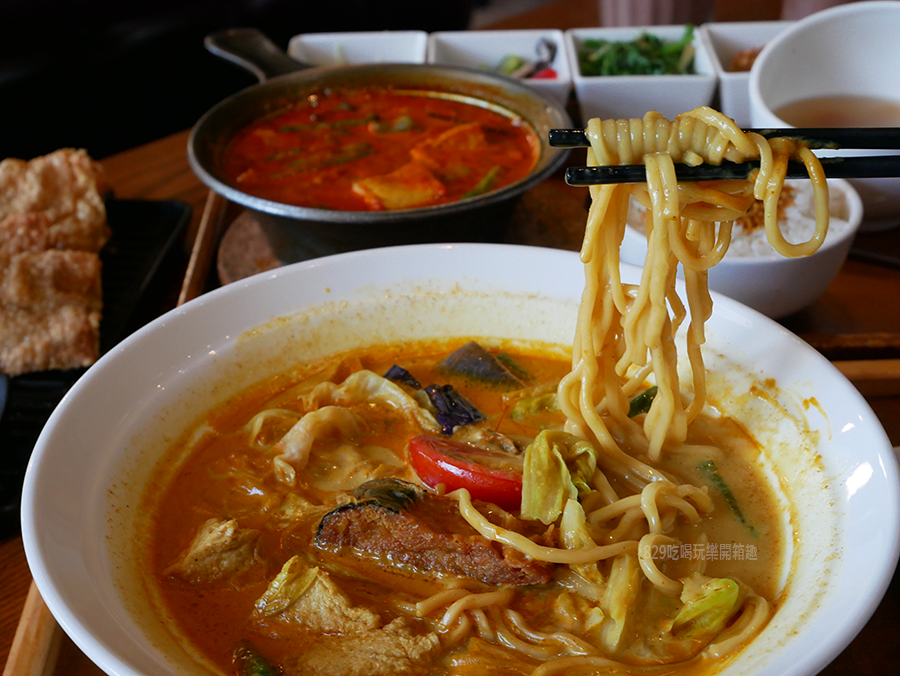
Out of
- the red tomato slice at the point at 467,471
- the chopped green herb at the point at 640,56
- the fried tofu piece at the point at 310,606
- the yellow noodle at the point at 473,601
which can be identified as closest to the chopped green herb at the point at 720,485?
the red tomato slice at the point at 467,471

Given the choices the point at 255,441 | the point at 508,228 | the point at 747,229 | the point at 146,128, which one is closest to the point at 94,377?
the point at 255,441

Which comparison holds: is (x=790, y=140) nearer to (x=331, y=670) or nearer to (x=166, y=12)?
(x=331, y=670)

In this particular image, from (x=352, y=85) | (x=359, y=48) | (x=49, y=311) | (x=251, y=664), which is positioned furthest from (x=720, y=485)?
(x=359, y=48)

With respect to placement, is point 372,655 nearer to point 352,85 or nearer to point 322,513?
point 322,513

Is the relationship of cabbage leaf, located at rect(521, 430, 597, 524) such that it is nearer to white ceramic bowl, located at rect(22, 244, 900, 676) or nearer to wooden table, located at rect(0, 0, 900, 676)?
white ceramic bowl, located at rect(22, 244, 900, 676)

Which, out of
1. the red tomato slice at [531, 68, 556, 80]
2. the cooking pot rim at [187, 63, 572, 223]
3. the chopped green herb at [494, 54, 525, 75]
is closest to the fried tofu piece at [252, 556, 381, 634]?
the cooking pot rim at [187, 63, 572, 223]
